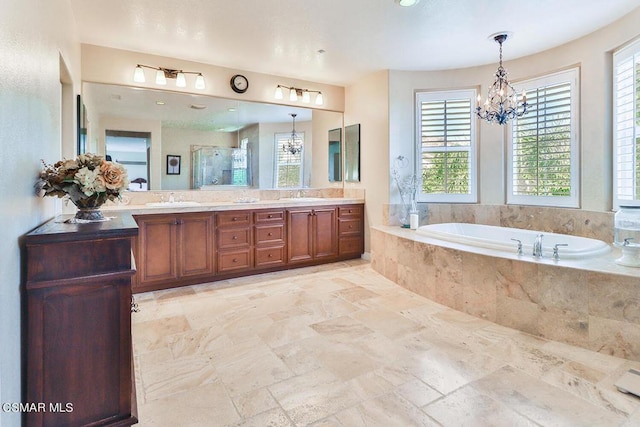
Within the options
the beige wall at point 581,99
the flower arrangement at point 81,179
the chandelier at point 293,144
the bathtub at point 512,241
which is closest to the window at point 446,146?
the beige wall at point 581,99

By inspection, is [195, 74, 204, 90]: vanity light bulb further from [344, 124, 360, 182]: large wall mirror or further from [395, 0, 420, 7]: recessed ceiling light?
[395, 0, 420, 7]: recessed ceiling light

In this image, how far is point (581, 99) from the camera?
3.66m

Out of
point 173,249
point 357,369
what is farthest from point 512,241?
point 173,249

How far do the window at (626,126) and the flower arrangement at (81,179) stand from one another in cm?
401

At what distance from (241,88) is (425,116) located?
2478 millimetres

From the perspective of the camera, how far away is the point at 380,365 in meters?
2.23

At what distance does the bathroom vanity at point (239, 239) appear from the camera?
Answer: 146 inches

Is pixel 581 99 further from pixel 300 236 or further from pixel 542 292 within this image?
pixel 300 236

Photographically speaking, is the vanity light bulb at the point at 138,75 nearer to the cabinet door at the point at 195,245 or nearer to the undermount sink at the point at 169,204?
the undermount sink at the point at 169,204

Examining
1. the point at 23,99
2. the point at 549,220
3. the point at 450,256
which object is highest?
the point at 23,99

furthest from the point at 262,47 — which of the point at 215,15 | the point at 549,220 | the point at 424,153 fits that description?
the point at 549,220

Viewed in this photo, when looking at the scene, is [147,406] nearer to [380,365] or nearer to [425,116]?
[380,365]

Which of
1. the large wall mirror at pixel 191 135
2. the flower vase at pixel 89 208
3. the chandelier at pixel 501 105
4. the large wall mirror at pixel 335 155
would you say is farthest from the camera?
the large wall mirror at pixel 335 155

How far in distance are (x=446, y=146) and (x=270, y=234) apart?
2.61 meters
